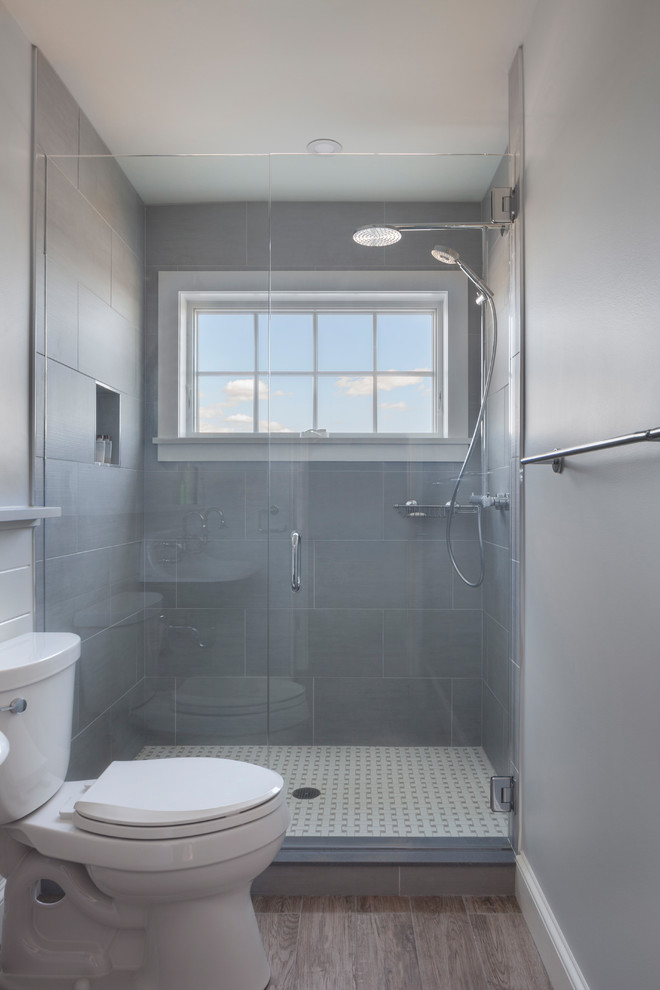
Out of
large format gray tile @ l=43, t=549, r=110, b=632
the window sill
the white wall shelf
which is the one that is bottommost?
large format gray tile @ l=43, t=549, r=110, b=632

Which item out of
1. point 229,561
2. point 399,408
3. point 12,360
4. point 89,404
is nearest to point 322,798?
point 229,561

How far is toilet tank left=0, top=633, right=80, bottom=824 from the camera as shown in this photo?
1.52 m

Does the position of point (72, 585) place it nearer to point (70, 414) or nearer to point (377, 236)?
point (70, 414)

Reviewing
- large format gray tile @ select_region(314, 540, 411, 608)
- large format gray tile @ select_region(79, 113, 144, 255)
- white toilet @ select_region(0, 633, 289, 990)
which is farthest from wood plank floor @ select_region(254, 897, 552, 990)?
large format gray tile @ select_region(79, 113, 144, 255)

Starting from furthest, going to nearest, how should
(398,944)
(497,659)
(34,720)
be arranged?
(497,659) < (398,944) < (34,720)

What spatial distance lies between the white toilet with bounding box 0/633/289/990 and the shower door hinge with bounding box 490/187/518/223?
67.4 inches

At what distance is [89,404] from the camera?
2.14 m

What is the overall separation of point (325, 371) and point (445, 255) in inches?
20.7

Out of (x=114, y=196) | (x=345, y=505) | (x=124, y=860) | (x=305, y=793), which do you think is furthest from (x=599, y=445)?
(x=114, y=196)

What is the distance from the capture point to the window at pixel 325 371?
2.10 meters

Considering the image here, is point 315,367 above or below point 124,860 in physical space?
above

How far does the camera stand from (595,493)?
134 centimetres

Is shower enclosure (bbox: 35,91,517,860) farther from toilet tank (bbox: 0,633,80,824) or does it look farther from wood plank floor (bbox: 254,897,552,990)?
toilet tank (bbox: 0,633,80,824)

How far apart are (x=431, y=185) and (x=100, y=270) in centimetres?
112
